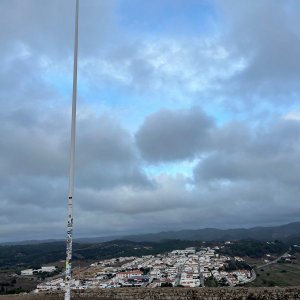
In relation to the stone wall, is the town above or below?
above


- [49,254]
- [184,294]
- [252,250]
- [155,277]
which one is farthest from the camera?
[49,254]

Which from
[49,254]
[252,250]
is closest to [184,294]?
[252,250]

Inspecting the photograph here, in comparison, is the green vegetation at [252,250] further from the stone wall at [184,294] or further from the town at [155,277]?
the stone wall at [184,294]

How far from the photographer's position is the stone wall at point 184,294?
25.9 m

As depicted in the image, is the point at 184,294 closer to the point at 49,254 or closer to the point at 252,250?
the point at 252,250

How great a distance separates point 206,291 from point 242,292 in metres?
2.29

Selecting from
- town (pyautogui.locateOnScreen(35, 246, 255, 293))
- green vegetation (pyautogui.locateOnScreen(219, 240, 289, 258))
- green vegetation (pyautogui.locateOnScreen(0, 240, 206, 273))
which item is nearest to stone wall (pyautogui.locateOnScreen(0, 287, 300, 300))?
town (pyautogui.locateOnScreen(35, 246, 255, 293))

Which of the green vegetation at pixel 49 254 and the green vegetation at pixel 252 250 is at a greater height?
the green vegetation at pixel 49 254

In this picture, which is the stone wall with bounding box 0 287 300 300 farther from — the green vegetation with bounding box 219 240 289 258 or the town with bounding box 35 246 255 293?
the green vegetation with bounding box 219 240 289 258

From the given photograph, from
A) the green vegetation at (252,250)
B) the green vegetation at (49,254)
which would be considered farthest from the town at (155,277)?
the green vegetation at (49,254)

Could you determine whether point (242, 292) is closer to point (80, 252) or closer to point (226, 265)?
point (226, 265)

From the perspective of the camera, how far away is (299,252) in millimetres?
126188

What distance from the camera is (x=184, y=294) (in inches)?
1075

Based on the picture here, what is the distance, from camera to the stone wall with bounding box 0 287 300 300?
25.9m
